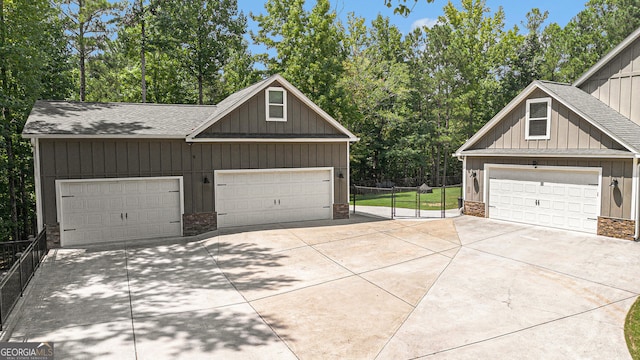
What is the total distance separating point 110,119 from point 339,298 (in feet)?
33.9

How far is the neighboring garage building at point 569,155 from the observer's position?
12641mm

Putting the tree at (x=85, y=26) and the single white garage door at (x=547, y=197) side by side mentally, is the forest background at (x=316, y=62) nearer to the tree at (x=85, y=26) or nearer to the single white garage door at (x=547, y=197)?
the tree at (x=85, y=26)

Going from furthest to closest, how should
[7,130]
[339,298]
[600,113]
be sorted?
[7,130] → [600,113] → [339,298]

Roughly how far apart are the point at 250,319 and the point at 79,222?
8.29 meters

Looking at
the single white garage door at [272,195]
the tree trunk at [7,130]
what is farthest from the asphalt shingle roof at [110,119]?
the tree trunk at [7,130]

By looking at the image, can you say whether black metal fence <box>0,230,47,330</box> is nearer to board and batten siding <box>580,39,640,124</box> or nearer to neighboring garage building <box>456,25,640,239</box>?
neighboring garage building <box>456,25,640,239</box>

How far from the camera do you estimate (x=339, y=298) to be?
26.5 feet

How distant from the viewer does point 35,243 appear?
10.1 meters

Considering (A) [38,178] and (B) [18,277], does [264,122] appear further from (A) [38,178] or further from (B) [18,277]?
(B) [18,277]

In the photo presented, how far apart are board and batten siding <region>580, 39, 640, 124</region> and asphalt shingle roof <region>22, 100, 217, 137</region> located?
593 inches

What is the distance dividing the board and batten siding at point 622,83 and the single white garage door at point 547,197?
3452mm

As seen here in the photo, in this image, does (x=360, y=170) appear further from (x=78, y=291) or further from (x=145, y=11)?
(x=78, y=291)

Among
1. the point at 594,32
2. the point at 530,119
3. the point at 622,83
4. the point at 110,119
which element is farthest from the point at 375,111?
the point at 110,119

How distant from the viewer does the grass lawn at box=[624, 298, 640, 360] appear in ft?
19.5
